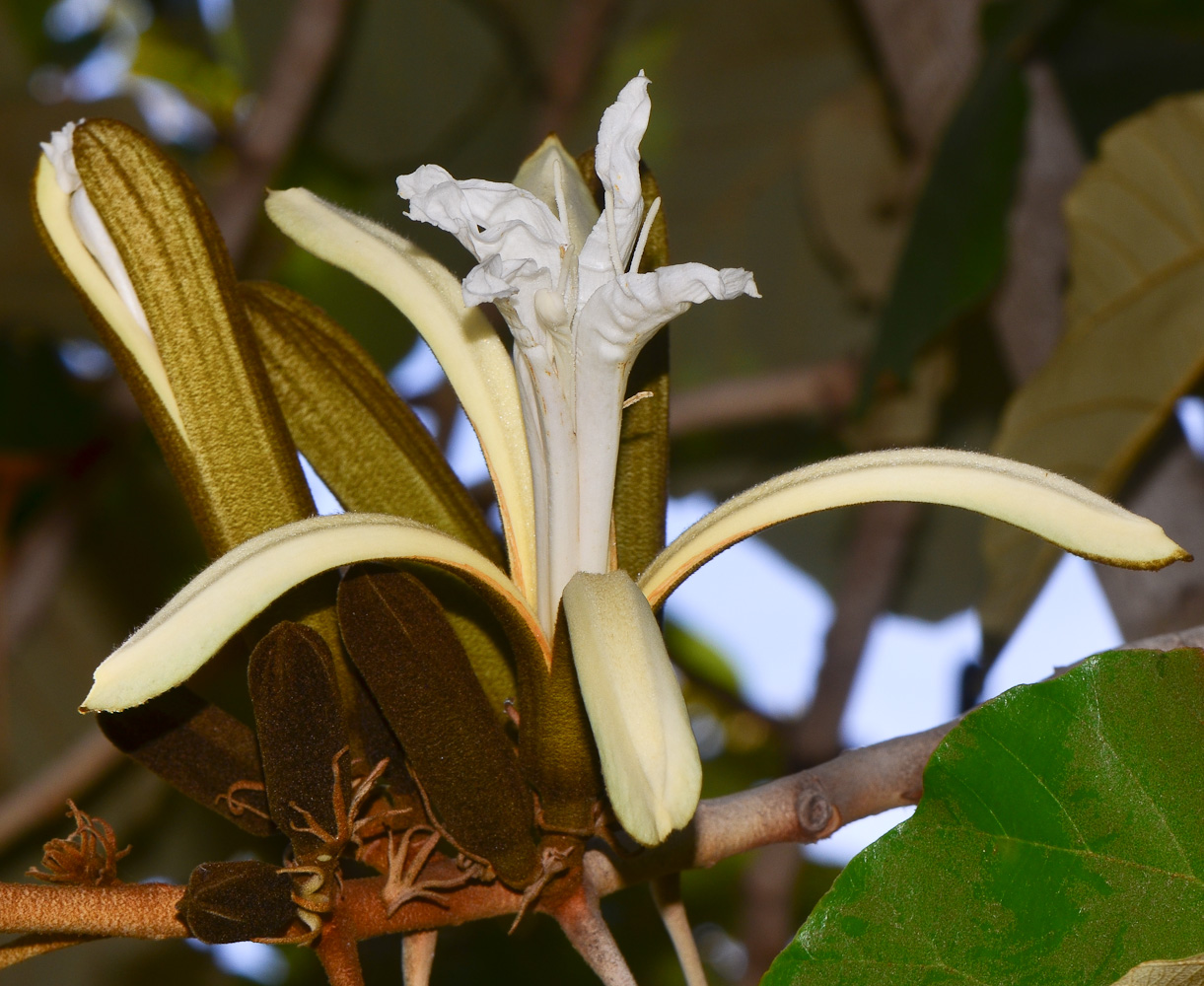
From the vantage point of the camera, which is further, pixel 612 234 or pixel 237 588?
pixel 612 234

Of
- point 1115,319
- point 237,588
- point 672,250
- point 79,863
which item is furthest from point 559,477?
point 672,250

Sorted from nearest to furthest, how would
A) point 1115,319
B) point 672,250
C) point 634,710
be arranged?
point 634,710
point 1115,319
point 672,250

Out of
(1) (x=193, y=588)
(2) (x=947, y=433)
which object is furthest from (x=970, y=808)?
(2) (x=947, y=433)

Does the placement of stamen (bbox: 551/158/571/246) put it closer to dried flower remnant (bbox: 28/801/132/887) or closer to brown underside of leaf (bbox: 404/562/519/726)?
brown underside of leaf (bbox: 404/562/519/726)

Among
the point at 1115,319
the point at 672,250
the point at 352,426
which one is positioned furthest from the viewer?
the point at 672,250

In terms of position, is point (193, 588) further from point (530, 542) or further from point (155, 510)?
point (155, 510)

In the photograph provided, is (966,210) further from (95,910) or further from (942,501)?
(95,910)
